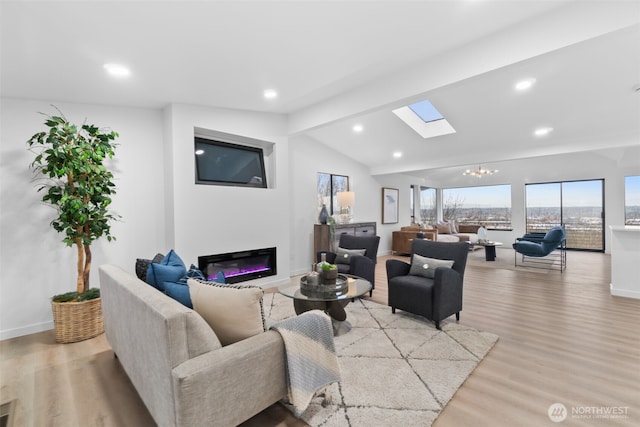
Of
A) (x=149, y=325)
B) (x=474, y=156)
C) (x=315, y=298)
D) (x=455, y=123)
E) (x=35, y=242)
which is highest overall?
(x=455, y=123)

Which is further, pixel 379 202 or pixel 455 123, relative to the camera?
pixel 379 202

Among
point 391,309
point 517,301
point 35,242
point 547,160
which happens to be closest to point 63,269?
point 35,242

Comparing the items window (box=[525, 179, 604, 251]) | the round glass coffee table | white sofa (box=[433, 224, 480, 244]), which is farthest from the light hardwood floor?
window (box=[525, 179, 604, 251])

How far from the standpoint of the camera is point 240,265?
174 inches

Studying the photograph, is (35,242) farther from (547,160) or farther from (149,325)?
(547,160)

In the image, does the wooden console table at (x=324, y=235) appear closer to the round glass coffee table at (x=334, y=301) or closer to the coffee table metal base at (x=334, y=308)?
the round glass coffee table at (x=334, y=301)

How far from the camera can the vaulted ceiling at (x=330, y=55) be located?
2107mm

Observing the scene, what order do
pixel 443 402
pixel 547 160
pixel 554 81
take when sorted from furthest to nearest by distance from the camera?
pixel 547 160 < pixel 554 81 < pixel 443 402

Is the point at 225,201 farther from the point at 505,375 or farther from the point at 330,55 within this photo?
the point at 505,375

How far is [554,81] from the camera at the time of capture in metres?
3.81

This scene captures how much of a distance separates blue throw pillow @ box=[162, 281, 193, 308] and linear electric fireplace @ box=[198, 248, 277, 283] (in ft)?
6.83

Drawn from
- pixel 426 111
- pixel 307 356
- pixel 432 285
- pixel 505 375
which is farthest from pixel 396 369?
pixel 426 111

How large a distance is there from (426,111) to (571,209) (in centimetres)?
642

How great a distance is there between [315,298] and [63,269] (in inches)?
116
